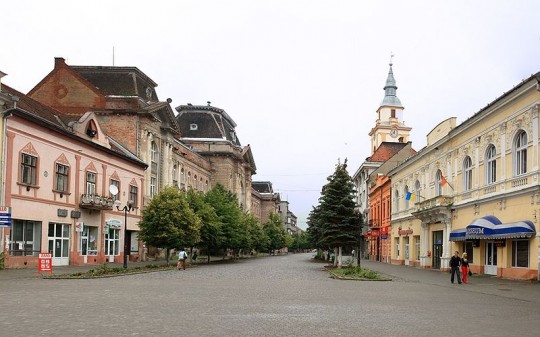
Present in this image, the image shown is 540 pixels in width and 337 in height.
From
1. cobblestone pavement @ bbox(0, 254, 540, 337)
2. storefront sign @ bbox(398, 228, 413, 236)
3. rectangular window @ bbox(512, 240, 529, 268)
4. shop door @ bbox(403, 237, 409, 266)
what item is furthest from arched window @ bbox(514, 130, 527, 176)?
shop door @ bbox(403, 237, 409, 266)

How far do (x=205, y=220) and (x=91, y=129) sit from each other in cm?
1253

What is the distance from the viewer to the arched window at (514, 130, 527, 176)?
2866cm

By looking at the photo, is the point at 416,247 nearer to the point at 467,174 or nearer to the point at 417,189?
the point at 417,189

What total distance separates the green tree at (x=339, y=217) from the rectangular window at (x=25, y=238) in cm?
1994

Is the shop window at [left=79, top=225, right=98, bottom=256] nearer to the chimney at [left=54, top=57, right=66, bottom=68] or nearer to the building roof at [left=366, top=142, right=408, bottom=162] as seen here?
the chimney at [left=54, top=57, right=66, bottom=68]

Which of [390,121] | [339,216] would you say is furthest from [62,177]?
[390,121]

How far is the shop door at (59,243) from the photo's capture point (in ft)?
128

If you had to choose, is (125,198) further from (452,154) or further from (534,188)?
(534,188)

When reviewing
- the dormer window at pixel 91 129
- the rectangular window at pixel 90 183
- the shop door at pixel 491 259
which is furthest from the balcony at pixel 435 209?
the dormer window at pixel 91 129

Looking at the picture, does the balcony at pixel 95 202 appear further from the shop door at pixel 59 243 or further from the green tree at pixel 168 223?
the green tree at pixel 168 223

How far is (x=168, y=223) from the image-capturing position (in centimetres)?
4278

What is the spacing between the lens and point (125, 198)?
51.6 m

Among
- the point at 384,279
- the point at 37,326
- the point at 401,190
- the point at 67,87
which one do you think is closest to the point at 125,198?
the point at 67,87

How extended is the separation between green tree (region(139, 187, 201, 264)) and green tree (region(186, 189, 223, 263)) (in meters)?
6.28
